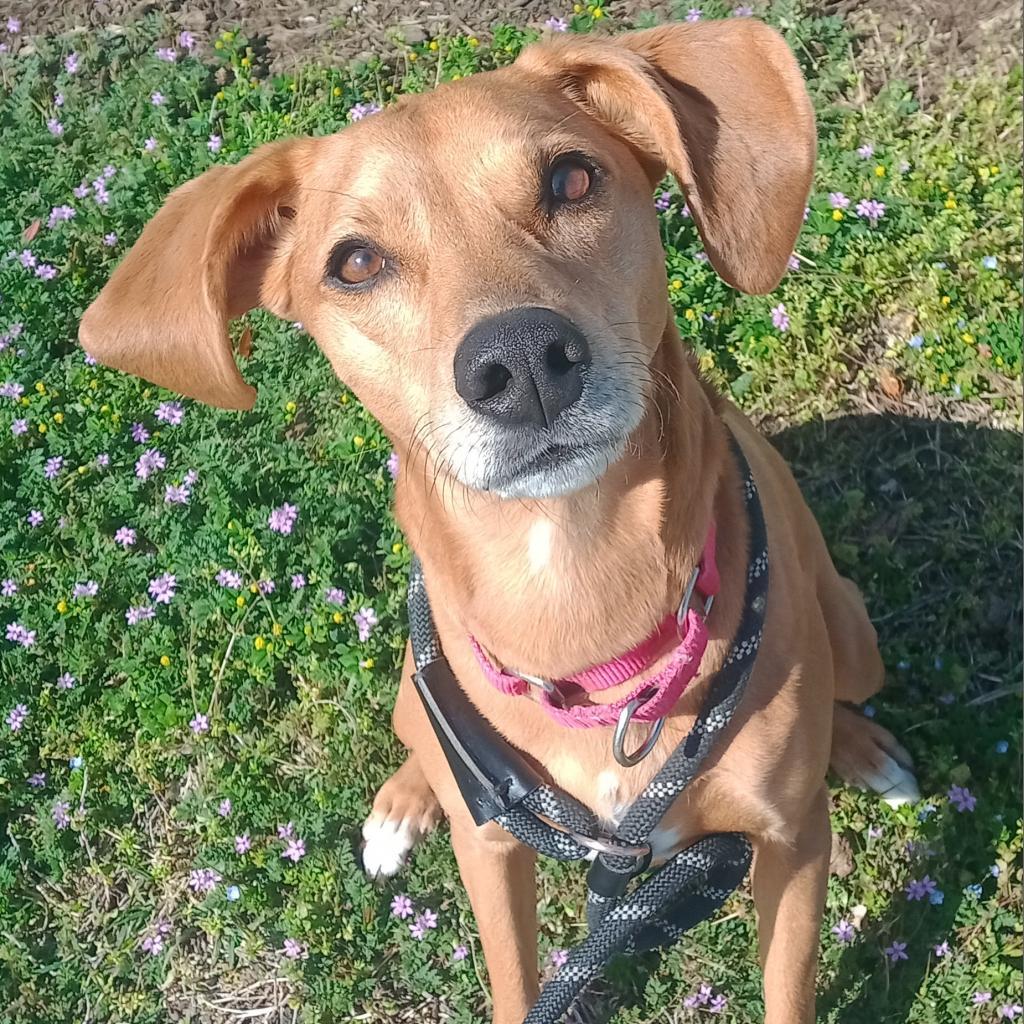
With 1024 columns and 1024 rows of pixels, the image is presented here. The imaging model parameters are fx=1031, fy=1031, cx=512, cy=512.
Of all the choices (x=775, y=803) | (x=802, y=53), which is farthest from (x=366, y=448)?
(x=802, y=53)

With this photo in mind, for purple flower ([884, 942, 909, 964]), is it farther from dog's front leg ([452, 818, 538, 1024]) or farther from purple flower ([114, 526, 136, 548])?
purple flower ([114, 526, 136, 548])

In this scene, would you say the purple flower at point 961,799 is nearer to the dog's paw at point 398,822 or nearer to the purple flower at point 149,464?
the dog's paw at point 398,822

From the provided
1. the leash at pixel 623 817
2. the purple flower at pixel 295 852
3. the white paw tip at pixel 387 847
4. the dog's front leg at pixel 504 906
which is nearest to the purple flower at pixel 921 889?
the leash at pixel 623 817

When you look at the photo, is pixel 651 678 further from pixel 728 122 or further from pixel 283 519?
pixel 283 519

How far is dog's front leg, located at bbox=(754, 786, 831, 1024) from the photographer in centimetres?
280

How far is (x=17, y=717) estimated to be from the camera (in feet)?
13.4

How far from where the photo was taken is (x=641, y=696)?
2381 millimetres

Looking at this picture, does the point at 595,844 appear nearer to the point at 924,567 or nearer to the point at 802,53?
the point at 924,567

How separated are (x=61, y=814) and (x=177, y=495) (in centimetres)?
132

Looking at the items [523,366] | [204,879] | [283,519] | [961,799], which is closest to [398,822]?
[204,879]

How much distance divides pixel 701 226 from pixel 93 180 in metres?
3.83

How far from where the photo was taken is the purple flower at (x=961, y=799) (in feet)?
11.8

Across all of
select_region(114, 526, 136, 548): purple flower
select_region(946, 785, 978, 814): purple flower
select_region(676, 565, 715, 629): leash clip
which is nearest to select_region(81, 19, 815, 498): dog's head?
select_region(676, 565, 715, 629): leash clip

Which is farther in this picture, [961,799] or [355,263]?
[961,799]
